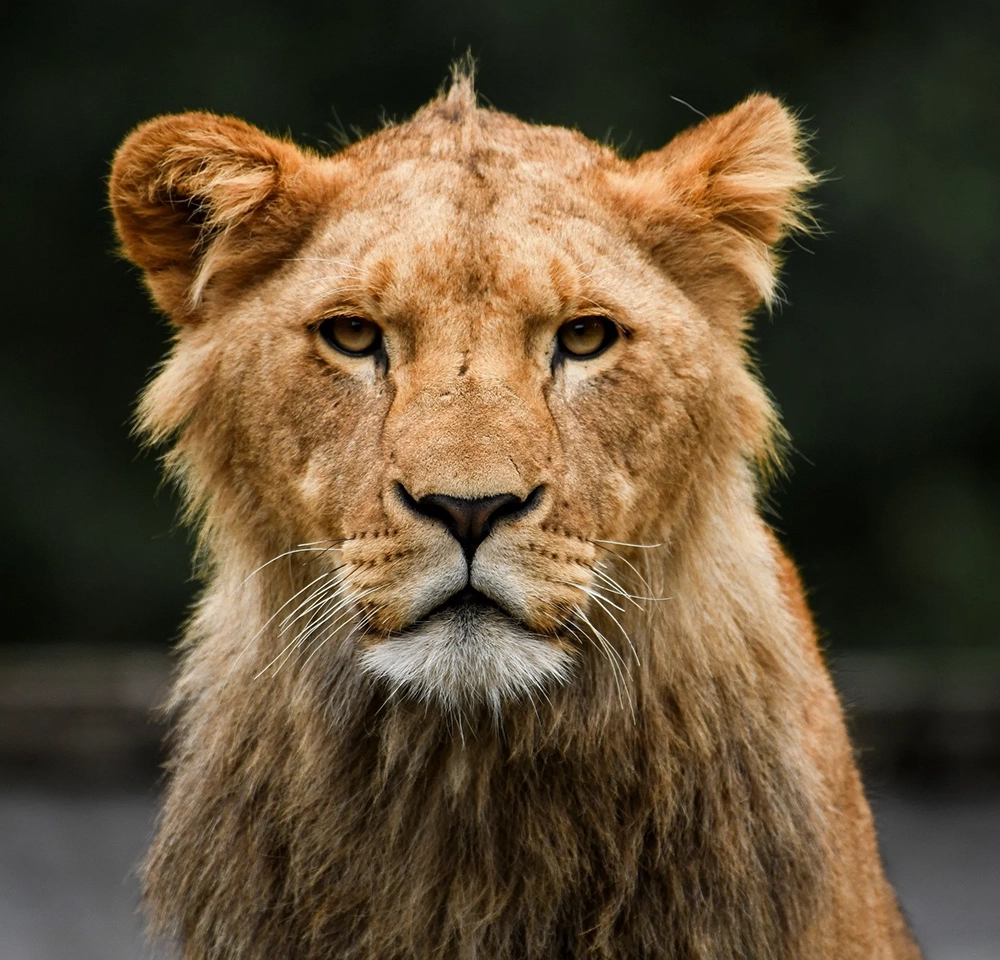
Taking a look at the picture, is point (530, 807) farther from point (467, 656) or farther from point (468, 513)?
point (468, 513)

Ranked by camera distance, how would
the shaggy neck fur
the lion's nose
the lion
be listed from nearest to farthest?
the lion's nose < the lion < the shaggy neck fur

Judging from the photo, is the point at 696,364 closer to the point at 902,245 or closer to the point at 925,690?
the point at 925,690

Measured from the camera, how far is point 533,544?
2484mm

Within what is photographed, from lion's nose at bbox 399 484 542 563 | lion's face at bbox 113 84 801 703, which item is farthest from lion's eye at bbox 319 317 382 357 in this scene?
lion's nose at bbox 399 484 542 563

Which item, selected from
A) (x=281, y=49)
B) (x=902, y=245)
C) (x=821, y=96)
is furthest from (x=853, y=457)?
(x=281, y=49)

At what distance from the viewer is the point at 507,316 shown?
2.65 meters

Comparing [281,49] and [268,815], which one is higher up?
[281,49]

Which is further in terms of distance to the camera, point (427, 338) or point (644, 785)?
point (644, 785)

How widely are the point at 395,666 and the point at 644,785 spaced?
1.93 ft

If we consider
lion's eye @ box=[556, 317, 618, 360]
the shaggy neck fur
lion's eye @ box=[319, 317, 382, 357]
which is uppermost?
lion's eye @ box=[556, 317, 618, 360]

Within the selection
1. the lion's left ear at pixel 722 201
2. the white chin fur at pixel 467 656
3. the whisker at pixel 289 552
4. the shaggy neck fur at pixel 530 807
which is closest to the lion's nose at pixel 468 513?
the white chin fur at pixel 467 656

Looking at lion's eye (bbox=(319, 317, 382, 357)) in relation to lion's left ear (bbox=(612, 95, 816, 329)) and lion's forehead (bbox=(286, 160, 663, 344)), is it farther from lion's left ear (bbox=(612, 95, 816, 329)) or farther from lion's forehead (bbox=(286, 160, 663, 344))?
lion's left ear (bbox=(612, 95, 816, 329))

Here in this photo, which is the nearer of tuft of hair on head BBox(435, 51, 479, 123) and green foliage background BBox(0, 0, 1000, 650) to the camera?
tuft of hair on head BBox(435, 51, 479, 123)

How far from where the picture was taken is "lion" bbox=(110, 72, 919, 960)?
8.66 ft
